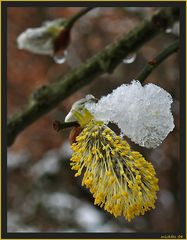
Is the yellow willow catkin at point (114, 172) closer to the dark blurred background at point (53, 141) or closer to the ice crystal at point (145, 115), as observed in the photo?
the ice crystal at point (145, 115)

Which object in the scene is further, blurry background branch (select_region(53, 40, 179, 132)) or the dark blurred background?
the dark blurred background

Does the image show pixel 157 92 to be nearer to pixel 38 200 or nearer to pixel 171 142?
pixel 171 142

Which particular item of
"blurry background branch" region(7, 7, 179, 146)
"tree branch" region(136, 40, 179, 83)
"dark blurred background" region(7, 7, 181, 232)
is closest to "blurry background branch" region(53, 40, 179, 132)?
"tree branch" region(136, 40, 179, 83)

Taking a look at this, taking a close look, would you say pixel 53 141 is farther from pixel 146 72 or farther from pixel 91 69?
pixel 146 72

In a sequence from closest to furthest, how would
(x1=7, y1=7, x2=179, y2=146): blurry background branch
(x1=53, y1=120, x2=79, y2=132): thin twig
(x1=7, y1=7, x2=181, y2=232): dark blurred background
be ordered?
(x1=53, y1=120, x2=79, y2=132): thin twig → (x1=7, y1=7, x2=179, y2=146): blurry background branch → (x1=7, y1=7, x2=181, y2=232): dark blurred background

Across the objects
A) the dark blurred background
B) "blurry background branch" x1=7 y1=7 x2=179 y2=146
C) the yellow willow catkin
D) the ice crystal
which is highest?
the ice crystal

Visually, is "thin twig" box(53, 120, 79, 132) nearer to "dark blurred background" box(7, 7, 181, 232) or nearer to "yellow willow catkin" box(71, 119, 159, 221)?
"yellow willow catkin" box(71, 119, 159, 221)

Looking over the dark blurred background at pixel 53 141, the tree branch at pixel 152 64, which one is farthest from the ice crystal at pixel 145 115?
the dark blurred background at pixel 53 141
